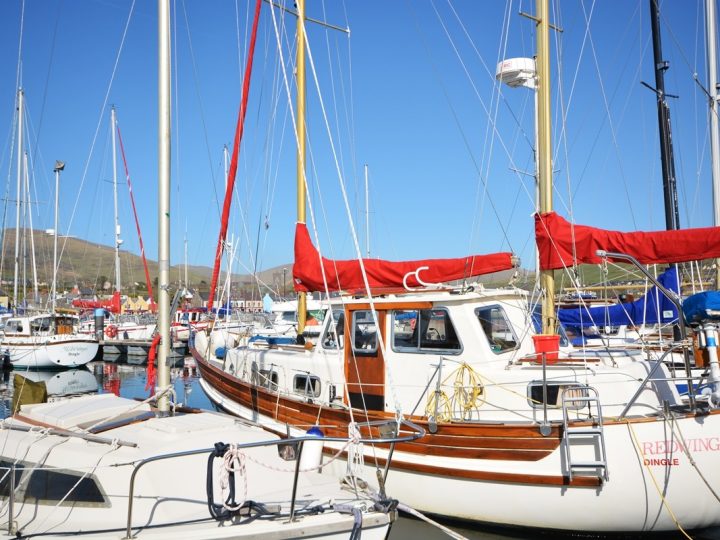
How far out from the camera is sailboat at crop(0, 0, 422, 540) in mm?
5039

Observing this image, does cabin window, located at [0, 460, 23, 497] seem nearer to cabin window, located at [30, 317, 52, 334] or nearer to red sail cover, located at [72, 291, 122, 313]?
cabin window, located at [30, 317, 52, 334]

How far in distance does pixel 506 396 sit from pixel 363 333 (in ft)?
8.17

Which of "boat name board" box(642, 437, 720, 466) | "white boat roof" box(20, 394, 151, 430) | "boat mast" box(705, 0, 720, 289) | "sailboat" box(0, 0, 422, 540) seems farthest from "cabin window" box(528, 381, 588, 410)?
"boat mast" box(705, 0, 720, 289)

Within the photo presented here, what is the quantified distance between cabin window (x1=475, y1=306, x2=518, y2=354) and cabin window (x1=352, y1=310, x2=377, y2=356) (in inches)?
67.0

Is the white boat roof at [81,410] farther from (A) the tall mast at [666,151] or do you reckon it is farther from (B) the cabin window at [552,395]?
(A) the tall mast at [666,151]

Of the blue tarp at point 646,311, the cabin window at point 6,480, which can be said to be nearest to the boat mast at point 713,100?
the blue tarp at point 646,311

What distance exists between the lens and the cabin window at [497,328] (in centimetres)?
918

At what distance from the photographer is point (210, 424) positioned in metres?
6.82

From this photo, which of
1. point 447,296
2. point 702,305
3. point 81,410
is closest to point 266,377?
point 447,296

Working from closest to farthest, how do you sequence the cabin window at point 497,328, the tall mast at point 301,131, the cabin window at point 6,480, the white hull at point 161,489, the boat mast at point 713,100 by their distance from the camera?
Answer: the white hull at point 161,489, the cabin window at point 6,480, the cabin window at point 497,328, the tall mast at point 301,131, the boat mast at point 713,100

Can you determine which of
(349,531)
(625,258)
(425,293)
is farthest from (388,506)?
(625,258)

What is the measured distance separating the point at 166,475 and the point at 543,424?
443 centimetres

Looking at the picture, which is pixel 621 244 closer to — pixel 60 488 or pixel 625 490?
pixel 625 490

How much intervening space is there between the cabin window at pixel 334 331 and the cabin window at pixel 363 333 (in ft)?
1.07
